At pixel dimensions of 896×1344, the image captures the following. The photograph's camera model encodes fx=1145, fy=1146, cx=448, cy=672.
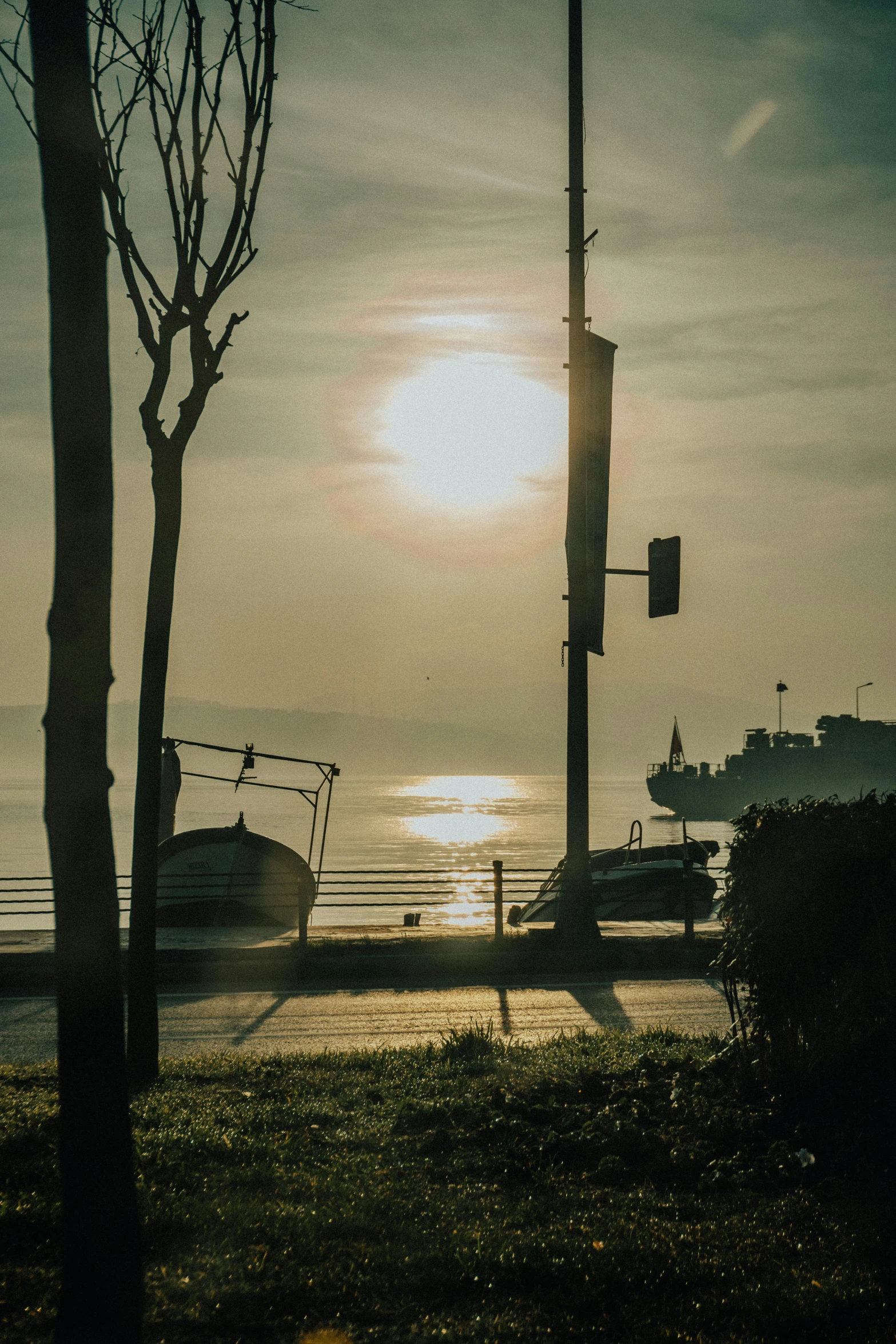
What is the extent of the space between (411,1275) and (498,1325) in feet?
1.74

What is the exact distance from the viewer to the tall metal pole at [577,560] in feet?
55.5

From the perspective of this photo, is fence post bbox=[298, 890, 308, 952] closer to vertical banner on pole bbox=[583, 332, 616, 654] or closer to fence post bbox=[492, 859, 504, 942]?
fence post bbox=[492, 859, 504, 942]

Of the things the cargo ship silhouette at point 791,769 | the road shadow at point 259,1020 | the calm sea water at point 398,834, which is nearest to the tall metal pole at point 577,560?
the calm sea water at point 398,834

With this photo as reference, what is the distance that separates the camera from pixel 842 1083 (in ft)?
20.7

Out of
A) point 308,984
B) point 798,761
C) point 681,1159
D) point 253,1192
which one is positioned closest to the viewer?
point 253,1192

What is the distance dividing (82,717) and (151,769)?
4401 millimetres

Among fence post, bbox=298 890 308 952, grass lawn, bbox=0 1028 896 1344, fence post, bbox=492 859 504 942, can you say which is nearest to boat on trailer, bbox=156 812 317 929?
fence post, bbox=492 859 504 942

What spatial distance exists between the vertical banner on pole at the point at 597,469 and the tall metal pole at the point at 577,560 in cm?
9

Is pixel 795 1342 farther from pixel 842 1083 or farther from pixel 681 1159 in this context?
pixel 842 1083

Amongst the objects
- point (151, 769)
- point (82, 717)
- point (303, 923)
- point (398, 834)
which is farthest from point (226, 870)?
point (398, 834)

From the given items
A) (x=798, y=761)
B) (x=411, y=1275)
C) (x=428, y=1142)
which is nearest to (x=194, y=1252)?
(x=411, y=1275)

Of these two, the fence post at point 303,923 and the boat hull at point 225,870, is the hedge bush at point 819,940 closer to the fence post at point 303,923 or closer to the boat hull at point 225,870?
the fence post at point 303,923

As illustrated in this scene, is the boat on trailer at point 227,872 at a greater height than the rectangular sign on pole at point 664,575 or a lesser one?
lesser

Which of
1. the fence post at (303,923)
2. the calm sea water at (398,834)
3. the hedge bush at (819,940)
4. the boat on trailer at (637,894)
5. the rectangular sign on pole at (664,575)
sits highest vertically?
the rectangular sign on pole at (664,575)
